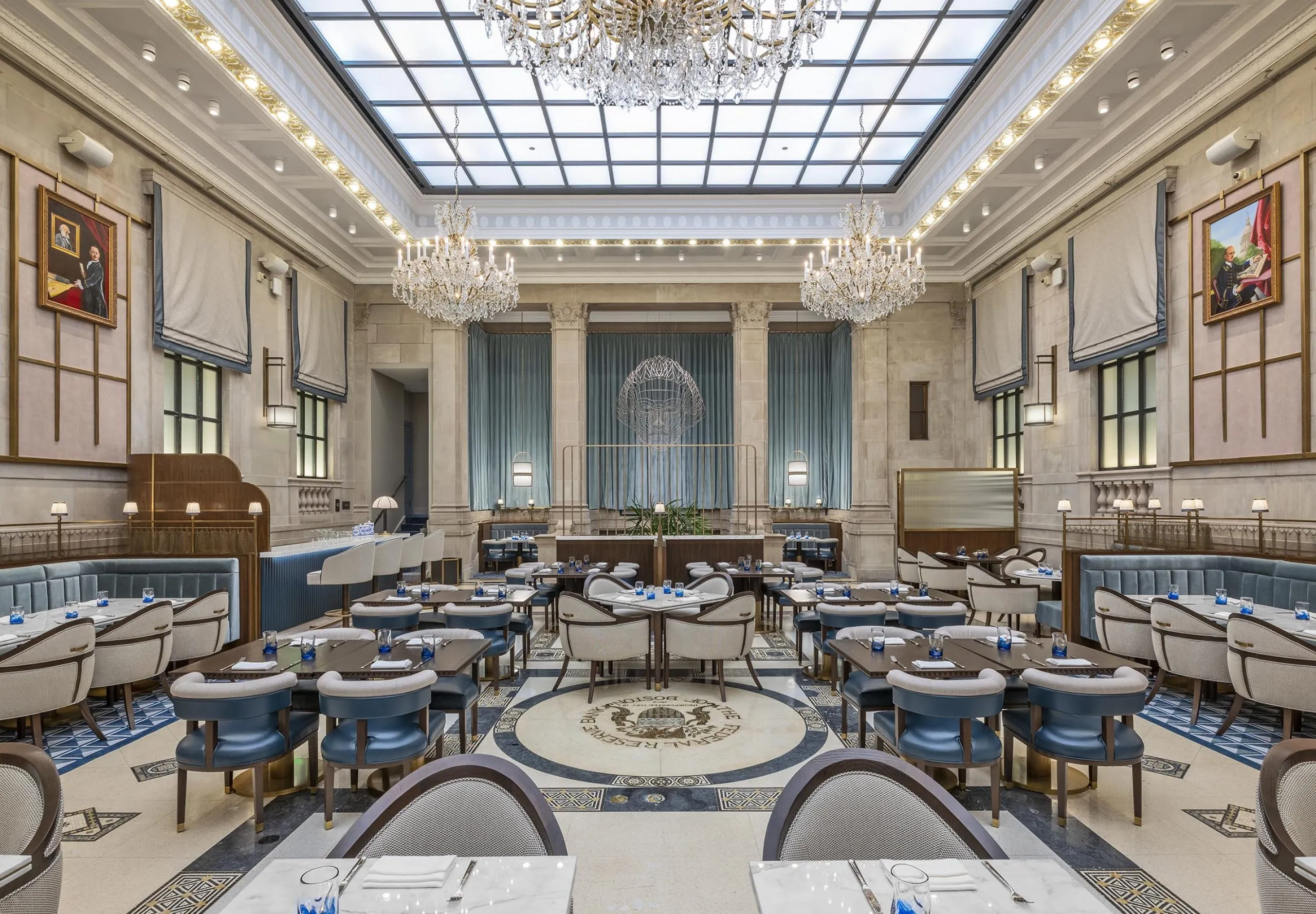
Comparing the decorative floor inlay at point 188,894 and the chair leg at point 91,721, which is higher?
the chair leg at point 91,721

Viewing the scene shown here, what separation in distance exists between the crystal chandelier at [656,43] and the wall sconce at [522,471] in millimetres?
10086

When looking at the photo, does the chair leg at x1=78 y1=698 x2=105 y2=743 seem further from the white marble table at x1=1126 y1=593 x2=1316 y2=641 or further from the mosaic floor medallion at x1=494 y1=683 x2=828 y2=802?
the white marble table at x1=1126 y1=593 x2=1316 y2=641

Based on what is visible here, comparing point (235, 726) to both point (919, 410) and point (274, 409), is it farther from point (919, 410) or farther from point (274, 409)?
point (919, 410)

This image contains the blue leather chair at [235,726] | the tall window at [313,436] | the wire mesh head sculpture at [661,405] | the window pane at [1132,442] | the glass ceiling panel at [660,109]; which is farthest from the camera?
the wire mesh head sculpture at [661,405]

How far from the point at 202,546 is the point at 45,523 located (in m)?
1.24

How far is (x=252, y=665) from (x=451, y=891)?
256 cm

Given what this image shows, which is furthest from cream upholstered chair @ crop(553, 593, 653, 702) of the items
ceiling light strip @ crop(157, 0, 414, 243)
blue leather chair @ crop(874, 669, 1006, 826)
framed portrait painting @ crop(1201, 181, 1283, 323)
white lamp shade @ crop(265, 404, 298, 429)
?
white lamp shade @ crop(265, 404, 298, 429)

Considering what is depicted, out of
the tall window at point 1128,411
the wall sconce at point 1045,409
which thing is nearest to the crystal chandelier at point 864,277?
the tall window at point 1128,411

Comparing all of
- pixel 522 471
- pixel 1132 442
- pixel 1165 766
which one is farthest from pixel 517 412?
pixel 1165 766

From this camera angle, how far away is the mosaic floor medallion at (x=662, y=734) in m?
3.99

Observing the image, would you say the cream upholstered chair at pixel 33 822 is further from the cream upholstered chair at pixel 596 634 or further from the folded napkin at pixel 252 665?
the cream upholstered chair at pixel 596 634

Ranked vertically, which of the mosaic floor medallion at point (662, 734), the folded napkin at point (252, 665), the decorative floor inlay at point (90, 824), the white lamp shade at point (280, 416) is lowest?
the mosaic floor medallion at point (662, 734)

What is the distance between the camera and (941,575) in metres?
8.53

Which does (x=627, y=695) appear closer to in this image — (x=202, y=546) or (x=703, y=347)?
(x=202, y=546)
